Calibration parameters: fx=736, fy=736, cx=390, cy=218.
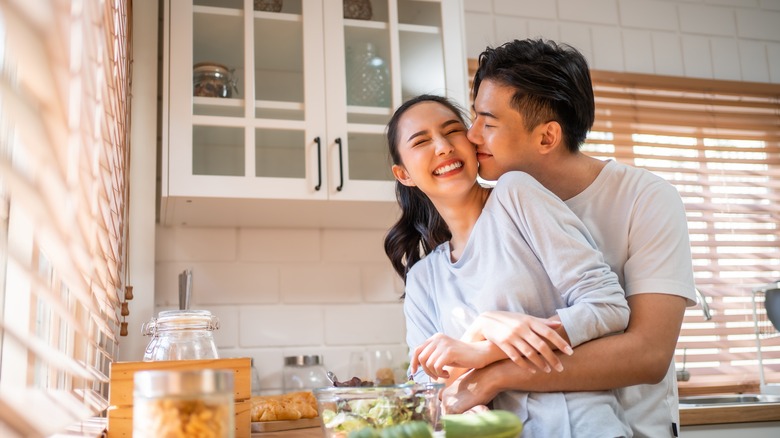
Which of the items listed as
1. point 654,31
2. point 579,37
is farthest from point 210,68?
point 654,31

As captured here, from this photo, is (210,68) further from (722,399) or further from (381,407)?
(722,399)

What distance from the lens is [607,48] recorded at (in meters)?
3.11

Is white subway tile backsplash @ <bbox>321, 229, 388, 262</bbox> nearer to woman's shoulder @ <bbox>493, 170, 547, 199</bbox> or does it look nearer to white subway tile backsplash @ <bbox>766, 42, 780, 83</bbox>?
woman's shoulder @ <bbox>493, 170, 547, 199</bbox>

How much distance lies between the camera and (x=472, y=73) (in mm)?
2844

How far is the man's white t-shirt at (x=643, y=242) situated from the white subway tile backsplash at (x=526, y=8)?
1.63 m

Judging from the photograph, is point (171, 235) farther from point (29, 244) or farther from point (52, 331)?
point (29, 244)

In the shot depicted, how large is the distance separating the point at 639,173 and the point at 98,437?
111 centimetres

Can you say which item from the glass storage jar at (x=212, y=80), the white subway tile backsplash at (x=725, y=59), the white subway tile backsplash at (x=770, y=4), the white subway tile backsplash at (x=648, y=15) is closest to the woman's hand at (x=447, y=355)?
the glass storage jar at (x=212, y=80)

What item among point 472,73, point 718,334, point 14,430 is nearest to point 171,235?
point 472,73

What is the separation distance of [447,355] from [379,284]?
4.64 feet

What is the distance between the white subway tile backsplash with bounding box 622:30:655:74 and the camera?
3.14 m

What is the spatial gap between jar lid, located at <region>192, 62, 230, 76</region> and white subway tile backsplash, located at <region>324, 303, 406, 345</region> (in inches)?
34.5

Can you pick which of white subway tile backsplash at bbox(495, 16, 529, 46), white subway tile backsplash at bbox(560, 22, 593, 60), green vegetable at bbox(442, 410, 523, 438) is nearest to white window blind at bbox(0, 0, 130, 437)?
green vegetable at bbox(442, 410, 523, 438)

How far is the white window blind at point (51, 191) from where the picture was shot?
0.49 metres
